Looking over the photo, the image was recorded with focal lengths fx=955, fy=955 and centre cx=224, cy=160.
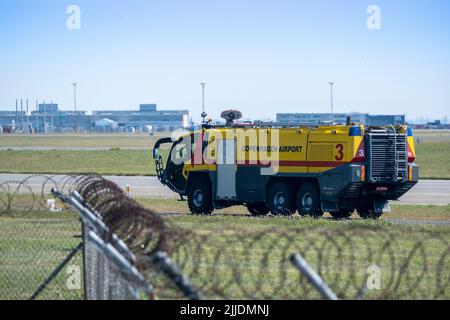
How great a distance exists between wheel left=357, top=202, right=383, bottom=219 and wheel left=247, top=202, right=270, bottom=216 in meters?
A: 2.79

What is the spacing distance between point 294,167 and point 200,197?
11.1ft

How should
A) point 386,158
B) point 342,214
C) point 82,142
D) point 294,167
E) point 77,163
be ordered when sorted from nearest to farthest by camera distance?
point 386,158, point 294,167, point 342,214, point 77,163, point 82,142

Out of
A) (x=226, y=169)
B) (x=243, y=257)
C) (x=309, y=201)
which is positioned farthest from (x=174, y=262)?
(x=226, y=169)

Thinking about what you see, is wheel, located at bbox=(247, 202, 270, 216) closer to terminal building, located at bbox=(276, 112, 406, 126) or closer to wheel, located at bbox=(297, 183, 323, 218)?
wheel, located at bbox=(297, 183, 323, 218)

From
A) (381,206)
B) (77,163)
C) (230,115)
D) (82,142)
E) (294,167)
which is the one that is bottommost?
(82,142)

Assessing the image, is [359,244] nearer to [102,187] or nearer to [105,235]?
[102,187]

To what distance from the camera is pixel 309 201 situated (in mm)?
25359

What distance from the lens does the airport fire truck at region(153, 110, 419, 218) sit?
80.4 feet

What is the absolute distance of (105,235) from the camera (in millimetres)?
9000

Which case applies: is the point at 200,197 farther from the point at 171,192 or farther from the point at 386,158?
the point at 171,192

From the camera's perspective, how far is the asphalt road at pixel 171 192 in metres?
32.3
